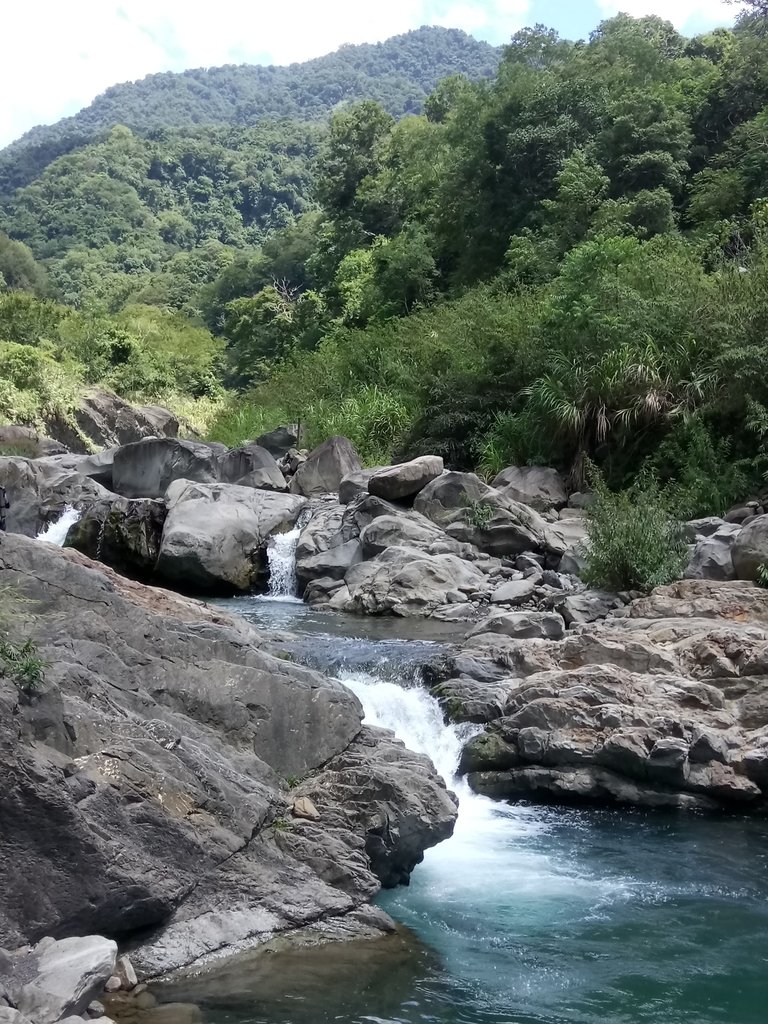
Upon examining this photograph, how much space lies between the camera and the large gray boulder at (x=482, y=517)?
15.4m

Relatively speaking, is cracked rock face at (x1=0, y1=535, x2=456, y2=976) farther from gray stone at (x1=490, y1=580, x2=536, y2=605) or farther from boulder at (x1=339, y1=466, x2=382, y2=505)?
boulder at (x1=339, y1=466, x2=382, y2=505)

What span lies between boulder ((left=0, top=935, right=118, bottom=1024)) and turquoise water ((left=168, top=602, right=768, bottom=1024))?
1.65 ft

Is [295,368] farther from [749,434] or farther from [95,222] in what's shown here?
[95,222]

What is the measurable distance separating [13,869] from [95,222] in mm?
85001

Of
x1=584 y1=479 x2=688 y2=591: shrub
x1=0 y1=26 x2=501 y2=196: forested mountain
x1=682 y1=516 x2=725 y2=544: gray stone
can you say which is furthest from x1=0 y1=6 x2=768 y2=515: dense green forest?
x1=0 y1=26 x2=501 y2=196: forested mountain

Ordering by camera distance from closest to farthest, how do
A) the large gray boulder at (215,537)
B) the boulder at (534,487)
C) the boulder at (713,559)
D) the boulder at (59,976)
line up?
the boulder at (59,976), the boulder at (713,559), the large gray boulder at (215,537), the boulder at (534,487)

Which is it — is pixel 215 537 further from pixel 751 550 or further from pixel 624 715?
pixel 624 715

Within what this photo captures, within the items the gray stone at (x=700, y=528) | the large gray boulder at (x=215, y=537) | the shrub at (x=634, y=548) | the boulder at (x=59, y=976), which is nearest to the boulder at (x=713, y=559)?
the shrub at (x=634, y=548)

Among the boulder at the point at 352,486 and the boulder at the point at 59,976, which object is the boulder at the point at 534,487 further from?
the boulder at the point at 59,976

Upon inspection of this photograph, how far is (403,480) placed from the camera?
16.7m

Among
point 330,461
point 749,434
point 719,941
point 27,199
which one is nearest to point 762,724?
point 719,941

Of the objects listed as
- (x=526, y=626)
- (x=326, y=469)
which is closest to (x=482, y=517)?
(x=526, y=626)

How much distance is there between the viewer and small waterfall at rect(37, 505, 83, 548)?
55.5ft

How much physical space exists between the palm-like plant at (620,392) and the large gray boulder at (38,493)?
777 cm
